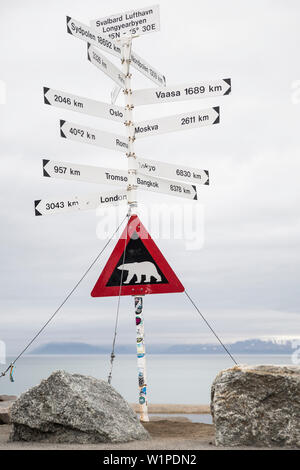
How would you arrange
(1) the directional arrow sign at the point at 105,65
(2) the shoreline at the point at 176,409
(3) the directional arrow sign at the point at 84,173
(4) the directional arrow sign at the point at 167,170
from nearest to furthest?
(3) the directional arrow sign at the point at 84,173 < (1) the directional arrow sign at the point at 105,65 < (4) the directional arrow sign at the point at 167,170 < (2) the shoreline at the point at 176,409

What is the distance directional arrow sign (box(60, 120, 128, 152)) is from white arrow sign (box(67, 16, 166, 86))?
4.45ft

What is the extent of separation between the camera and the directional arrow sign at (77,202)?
357 inches

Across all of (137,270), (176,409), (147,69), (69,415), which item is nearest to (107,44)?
(147,69)

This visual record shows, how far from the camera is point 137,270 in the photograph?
9.30 meters

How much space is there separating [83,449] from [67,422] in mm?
611

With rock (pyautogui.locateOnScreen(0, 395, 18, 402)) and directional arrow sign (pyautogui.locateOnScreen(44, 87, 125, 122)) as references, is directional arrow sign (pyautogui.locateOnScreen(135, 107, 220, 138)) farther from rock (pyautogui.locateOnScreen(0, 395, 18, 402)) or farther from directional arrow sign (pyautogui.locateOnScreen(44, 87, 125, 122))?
rock (pyautogui.locateOnScreen(0, 395, 18, 402))

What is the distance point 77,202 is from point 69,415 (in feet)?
10.8

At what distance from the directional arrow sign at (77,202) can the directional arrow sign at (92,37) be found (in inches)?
91.3

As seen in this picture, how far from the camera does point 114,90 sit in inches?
425

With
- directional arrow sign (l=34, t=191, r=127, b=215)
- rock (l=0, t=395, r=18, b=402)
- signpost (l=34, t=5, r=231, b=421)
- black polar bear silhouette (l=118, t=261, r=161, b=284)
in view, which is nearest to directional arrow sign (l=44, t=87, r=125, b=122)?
signpost (l=34, t=5, r=231, b=421)

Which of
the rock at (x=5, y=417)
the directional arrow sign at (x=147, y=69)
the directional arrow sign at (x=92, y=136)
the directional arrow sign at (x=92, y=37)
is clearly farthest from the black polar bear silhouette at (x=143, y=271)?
the directional arrow sign at (x=92, y=37)

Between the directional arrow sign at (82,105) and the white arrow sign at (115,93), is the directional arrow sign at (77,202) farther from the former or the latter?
the white arrow sign at (115,93)
